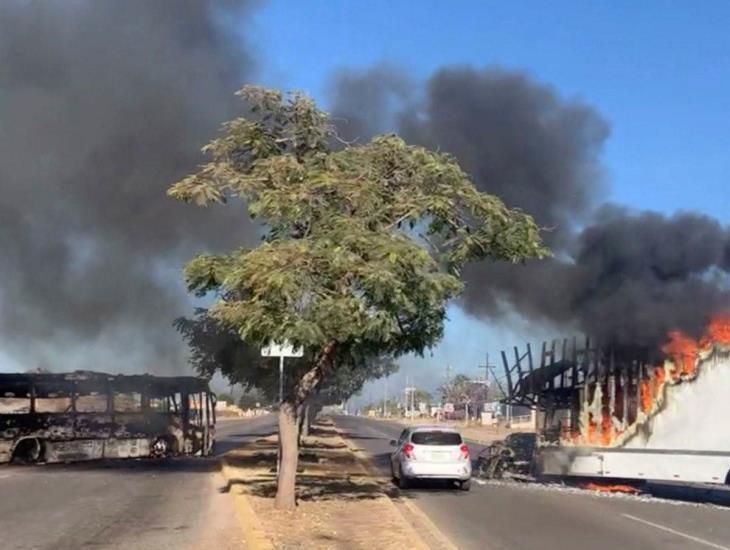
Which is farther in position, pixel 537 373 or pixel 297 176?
pixel 537 373

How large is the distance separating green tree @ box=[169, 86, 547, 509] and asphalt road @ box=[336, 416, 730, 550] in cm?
267

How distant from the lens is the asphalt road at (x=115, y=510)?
12.1 meters

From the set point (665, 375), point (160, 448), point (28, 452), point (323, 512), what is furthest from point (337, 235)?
point (160, 448)

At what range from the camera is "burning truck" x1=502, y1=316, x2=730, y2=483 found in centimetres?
1875

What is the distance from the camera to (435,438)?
2150 cm

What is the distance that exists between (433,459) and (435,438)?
→ 562mm

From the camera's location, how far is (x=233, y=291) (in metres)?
13.0

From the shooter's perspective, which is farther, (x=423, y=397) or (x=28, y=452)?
(x=423, y=397)

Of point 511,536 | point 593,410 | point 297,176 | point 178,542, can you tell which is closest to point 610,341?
point 593,410

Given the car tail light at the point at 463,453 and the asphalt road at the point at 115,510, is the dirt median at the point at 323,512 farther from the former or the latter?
the car tail light at the point at 463,453

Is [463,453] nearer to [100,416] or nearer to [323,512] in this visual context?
[323,512]

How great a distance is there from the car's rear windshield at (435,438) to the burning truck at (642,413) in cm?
193

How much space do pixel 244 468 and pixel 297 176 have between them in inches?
501

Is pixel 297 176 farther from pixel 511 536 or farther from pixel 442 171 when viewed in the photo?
pixel 511 536
